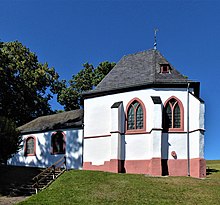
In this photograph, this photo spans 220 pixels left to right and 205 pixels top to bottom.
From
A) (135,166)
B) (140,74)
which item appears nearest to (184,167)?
(135,166)

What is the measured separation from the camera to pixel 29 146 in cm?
3269

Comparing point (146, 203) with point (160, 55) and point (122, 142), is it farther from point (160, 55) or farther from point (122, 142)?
point (160, 55)

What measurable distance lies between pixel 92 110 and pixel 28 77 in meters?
16.9

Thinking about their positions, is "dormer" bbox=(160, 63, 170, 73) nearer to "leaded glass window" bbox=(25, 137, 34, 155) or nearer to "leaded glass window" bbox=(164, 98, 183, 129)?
"leaded glass window" bbox=(164, 98, 183, 129)

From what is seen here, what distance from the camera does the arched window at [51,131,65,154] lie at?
30.0 metres

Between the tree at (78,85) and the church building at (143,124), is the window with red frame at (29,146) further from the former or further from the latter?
the tree at (78,85)

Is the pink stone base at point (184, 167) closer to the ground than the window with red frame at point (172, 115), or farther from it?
closer to the ground

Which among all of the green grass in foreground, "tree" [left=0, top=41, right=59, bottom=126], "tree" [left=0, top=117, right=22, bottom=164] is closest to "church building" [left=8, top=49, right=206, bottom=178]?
the green grass in foreground

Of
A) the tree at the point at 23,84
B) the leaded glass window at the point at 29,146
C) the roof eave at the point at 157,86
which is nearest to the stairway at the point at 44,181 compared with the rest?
the roof eave at the point at 157,86

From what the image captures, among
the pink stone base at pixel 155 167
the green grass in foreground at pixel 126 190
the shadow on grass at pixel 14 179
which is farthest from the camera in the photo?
the pink stone base at pixel 155 167

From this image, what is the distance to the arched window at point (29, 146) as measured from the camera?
32.3m

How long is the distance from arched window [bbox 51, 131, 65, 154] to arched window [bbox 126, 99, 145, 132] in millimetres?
7704

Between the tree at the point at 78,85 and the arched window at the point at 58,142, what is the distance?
1459cm

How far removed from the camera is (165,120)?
979 inches
